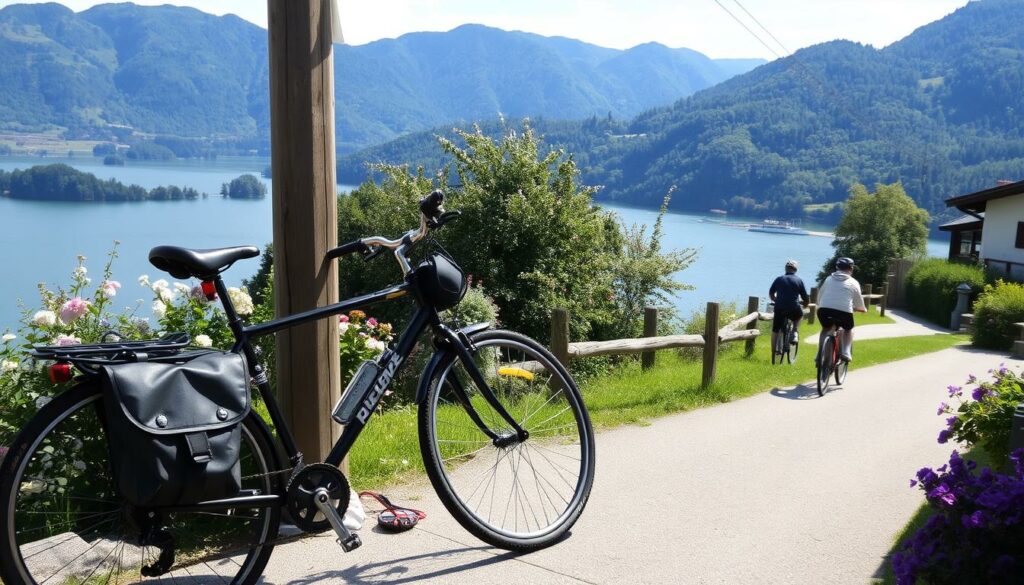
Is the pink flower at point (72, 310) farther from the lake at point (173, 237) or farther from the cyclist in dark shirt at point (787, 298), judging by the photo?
the cyclist in dark shirt at point (787, 298)

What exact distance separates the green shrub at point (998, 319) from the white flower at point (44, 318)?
27178mm

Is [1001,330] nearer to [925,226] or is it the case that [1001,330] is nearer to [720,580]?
[720,580]

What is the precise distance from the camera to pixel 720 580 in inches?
157

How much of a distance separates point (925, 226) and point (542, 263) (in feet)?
189

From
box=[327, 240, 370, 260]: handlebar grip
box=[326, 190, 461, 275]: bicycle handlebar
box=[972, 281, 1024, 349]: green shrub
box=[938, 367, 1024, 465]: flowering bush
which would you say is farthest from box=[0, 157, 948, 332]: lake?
box=[972, 281, 1024, 349]: green shrub

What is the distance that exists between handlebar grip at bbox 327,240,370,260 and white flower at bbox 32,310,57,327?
2.11 metres

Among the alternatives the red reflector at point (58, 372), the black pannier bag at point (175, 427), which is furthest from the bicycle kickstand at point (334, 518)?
the red reflector at point (58, 372)

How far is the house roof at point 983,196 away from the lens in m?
38.6

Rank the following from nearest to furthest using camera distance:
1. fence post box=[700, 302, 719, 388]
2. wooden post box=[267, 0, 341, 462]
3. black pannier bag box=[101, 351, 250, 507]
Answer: black pannier bag box=[101, 351, 250, 507]
wooden post box=[267, 0, 341, 462]
fence post box=[700, 302, 719, 388]

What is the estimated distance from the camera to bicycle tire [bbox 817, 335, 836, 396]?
11535mm

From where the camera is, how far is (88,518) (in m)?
3.47

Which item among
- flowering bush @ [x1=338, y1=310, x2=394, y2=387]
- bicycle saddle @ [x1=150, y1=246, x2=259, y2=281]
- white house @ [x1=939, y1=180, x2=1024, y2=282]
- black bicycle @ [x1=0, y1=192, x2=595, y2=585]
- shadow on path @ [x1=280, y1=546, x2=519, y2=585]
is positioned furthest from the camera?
white house @ [x1=939, y1=180, x2=1024, y2=282]

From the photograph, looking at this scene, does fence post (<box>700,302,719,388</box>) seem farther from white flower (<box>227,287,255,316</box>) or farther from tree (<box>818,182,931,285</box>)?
tree (<box>818,182,931,285</box>)

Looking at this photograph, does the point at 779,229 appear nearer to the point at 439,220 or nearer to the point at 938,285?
the point at 938,285
